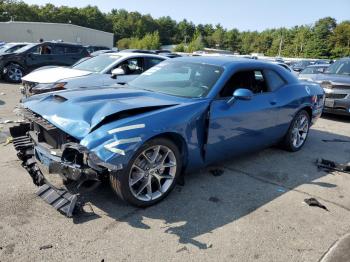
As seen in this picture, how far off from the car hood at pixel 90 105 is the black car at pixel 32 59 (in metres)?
10.6

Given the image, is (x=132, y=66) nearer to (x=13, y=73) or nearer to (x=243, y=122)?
(x=243, y=122)

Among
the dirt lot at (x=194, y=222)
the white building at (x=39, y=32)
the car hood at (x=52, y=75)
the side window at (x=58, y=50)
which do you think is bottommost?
the dirt lot at (x=194, y=222)

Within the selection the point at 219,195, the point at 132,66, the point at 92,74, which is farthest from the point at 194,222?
the point at 132,66

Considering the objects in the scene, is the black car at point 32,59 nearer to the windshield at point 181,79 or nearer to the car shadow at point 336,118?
the car shadow at point 336,118

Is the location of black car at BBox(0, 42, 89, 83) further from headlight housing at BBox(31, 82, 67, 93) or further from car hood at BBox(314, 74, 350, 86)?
car hood at BBox(314, 74, 350, 86)

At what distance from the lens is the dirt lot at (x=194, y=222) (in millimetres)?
2992

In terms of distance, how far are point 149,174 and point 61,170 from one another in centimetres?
89

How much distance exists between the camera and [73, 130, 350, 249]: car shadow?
345 cm

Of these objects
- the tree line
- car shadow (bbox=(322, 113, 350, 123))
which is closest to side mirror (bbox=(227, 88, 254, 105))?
car shadow (bbox=(322, 113, 350, 123))

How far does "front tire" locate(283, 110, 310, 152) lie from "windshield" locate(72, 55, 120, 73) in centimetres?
450

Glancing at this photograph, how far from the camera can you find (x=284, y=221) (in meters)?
3.67

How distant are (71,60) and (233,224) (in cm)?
1261

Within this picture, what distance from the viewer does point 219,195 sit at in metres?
4.16

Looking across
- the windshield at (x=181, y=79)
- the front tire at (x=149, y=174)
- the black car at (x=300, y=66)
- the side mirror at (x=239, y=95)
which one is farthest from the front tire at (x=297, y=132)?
the black car at (x=300, y=66)
